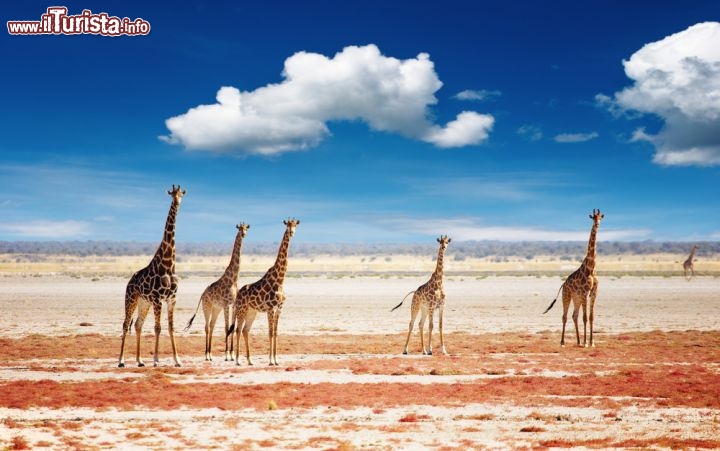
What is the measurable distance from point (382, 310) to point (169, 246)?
86.7ft

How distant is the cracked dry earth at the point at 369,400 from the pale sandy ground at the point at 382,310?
9.27m

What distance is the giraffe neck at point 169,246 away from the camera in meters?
20.2

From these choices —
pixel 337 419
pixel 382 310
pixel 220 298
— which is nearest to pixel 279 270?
pixel 220 298

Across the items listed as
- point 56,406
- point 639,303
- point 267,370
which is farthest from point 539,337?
point 639,303

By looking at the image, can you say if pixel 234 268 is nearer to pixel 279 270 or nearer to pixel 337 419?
pixel 279 270

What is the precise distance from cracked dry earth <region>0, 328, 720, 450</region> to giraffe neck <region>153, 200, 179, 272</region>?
111 inches

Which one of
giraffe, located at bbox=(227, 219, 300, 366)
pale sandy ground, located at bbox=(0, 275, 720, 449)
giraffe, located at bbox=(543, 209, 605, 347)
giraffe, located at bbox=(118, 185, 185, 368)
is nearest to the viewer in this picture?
pale sandy ground, located at bbox=(0, 275, 720, 449)

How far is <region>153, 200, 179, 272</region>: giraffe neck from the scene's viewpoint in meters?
20.2

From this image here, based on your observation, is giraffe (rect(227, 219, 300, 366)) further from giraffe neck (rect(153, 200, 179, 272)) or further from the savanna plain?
giraffe neck (rect(153, 200, 179, 272))

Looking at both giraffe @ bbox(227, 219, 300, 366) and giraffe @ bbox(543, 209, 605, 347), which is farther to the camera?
giraffe @ bbox(543, 209, 605, 347)

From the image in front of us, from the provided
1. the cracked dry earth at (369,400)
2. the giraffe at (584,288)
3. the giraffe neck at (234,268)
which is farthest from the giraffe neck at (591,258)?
the giraffe neck at (234,268)

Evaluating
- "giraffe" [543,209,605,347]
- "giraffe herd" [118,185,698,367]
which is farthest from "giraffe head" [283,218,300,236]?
"giraffe" [543,209,605,347]

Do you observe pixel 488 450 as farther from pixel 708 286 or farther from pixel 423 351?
pixel 708 286

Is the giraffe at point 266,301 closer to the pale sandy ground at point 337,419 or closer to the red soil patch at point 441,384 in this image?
the red soil patch at point 441,384
